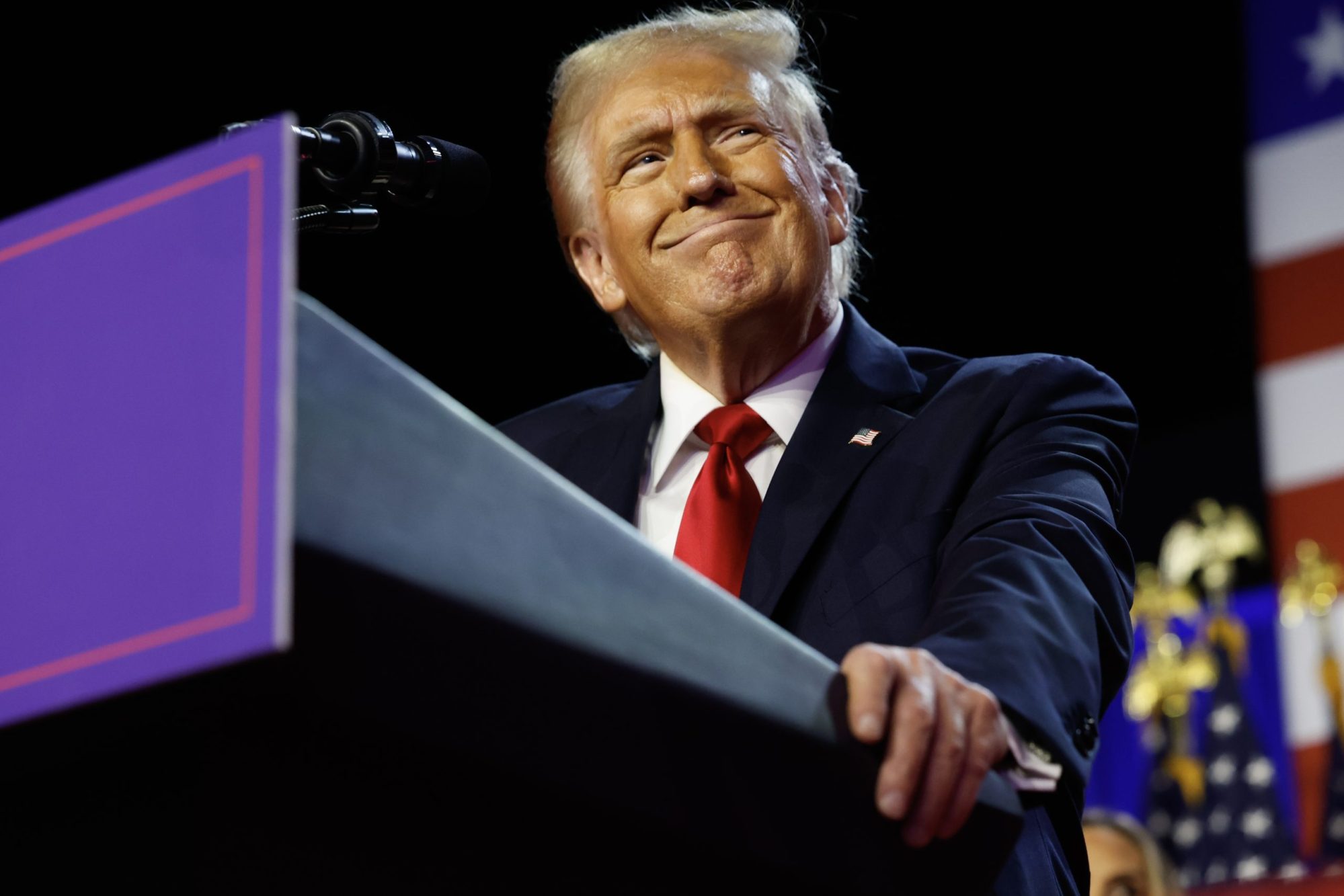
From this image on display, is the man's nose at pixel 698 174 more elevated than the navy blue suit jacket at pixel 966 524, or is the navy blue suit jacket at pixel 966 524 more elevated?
the man's nose at pixel 698 174

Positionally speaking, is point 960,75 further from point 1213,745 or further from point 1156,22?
point 1213,745

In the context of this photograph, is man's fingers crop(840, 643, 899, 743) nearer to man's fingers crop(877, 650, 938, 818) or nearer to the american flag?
man's fingers crop(877, 650, 938, 818)

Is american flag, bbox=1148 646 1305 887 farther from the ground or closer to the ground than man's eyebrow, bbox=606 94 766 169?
closer to the ground

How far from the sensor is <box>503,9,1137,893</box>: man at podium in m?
0.89

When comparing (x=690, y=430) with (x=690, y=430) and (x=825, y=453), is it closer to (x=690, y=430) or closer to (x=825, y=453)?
(x=690, y=430)

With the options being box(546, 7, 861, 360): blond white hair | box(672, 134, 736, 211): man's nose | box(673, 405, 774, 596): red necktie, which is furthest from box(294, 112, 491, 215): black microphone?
box(546, 7, 861, 360): blond white hair

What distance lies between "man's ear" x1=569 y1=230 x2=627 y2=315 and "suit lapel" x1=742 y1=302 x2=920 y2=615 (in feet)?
1.39

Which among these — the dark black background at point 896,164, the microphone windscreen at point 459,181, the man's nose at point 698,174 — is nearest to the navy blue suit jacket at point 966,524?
the man's nose at point 698,174

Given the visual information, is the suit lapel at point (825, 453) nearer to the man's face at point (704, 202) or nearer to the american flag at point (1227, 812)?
the man's face at point (704, 202)

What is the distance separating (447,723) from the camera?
23.7 inches

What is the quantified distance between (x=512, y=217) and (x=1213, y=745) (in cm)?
292

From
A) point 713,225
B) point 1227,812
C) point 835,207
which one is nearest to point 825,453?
point 713,225

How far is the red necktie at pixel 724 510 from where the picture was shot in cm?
151

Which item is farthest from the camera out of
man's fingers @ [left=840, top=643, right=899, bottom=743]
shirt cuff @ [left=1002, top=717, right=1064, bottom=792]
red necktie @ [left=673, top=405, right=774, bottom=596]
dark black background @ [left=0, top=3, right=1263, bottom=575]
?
dark black background @ [left=0, top=3, right=1263, bottom=575]
